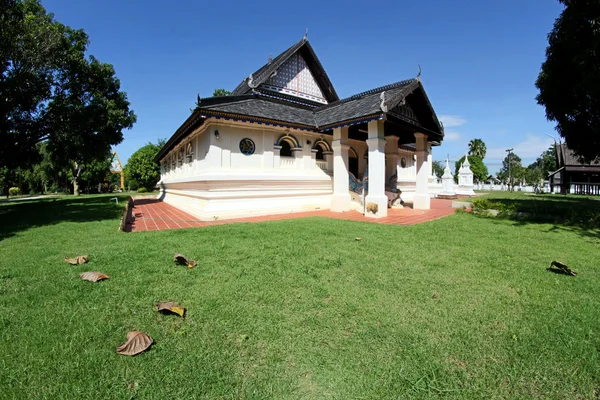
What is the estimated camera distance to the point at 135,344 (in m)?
2.29

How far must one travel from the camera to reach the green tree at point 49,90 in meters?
9.97

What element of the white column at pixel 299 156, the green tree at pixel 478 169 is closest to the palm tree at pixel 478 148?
the green tree at pixel 478 169

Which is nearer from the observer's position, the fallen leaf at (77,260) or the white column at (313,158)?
the fallen leaf at (77,260)

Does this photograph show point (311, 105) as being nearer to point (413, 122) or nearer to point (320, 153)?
point (320, 153)

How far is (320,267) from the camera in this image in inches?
172

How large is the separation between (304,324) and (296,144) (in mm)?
10503

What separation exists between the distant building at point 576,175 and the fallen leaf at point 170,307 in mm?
47497

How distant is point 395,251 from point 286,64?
1251 cm

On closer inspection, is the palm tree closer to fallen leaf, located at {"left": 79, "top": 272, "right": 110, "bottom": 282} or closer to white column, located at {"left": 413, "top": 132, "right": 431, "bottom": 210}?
white column, located at {"left": 413, "top": 132, "right": 431, "bottom": 210}

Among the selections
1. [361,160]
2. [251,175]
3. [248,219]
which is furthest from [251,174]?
[361,160]

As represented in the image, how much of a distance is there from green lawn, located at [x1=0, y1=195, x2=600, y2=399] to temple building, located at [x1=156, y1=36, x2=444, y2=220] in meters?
5.65

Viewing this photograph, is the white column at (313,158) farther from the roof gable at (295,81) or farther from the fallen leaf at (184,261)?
the fallen leaf at (184,261)

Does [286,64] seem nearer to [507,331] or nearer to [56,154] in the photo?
[56,154]

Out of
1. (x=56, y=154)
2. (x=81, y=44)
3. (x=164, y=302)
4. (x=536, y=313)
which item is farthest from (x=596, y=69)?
(x=56, y=154)
